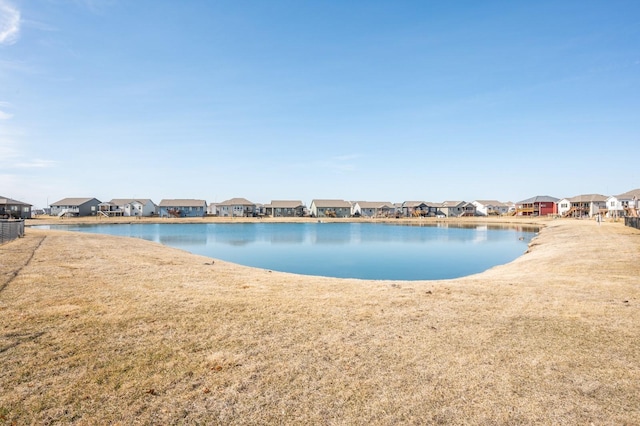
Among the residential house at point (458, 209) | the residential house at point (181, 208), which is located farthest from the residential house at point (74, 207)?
the residential house at point (458, 209)

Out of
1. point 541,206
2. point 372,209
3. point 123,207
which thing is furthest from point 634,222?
point 123,207

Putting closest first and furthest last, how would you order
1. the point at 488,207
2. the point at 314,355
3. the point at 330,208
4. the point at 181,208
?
the point at 314,355 → the point at 181,208 → the point at 330,208 → the point at 488,207

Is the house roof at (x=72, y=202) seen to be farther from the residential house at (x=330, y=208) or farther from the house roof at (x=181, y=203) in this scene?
the residential house at (x=330, y=208)

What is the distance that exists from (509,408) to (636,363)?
11.1 feet

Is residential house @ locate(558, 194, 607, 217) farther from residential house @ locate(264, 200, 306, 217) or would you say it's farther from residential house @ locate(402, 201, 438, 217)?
residential house @ locate(264, 200, 306, 217)

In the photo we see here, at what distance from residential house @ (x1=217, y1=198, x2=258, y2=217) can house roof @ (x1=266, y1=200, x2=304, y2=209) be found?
733 centimetres

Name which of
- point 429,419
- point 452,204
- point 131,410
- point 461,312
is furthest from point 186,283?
point 452,204

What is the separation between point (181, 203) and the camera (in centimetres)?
12444

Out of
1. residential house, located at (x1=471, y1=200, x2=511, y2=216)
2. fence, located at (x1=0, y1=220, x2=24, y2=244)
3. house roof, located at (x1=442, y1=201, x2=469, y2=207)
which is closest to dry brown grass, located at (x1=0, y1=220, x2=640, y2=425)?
fence, located at (x1=0, y1=220, x2=24, y2=244)

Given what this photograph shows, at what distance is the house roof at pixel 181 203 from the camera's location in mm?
122956

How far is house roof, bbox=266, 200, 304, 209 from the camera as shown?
129625mm

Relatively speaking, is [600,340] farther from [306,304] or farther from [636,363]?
[306,304]

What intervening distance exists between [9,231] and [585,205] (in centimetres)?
12933

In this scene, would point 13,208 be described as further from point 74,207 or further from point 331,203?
point 331,203
